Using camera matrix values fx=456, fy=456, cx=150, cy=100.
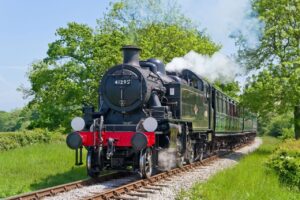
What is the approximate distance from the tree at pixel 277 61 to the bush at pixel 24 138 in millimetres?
12251

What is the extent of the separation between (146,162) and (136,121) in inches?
53.0

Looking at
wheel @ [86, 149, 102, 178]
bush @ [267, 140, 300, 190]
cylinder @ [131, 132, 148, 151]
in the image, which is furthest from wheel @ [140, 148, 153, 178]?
bush @ [267, 140, 300, 190]

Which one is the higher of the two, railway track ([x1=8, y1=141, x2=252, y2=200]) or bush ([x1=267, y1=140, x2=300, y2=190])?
bush ([x1=267, y1=140, x2=300, y2=190])

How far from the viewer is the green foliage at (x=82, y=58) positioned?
103 ft

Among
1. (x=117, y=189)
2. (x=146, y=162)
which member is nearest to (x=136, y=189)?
(x=117, y=189)

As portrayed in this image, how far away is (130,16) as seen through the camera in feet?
132

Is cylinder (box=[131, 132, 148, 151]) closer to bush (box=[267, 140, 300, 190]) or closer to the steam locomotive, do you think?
the steam locomotive

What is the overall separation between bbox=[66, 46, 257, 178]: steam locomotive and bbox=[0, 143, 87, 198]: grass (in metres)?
1.19

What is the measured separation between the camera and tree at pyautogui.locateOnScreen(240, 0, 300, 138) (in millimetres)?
23953

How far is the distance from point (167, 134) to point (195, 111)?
10.5ft

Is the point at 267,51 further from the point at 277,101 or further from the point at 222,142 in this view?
the point at 222,142

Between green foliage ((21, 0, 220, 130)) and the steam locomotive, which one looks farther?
green foliage ((21, 0, 220, 130))

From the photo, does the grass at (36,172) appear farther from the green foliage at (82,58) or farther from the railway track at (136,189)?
the green foliage at (82,58)

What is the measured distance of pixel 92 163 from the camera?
12508 millimetres
